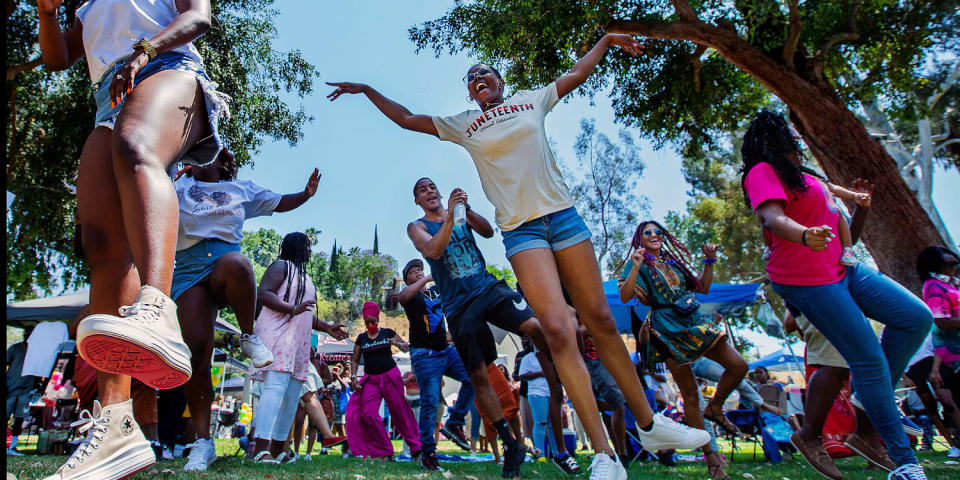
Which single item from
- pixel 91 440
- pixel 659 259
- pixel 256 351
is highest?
pixel 659 259

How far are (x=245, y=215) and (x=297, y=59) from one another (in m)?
11.3

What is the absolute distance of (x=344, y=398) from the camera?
1549 cm

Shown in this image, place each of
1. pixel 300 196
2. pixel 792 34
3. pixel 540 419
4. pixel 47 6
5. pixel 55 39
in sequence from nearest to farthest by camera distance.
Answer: pixel 47 6, pixel 55 39, pixel 300 196, pixel 540 419, pixel 792 34

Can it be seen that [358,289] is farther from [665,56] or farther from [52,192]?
[665,56]

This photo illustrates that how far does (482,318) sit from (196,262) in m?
2.07

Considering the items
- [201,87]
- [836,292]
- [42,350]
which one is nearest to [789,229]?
[836,292]

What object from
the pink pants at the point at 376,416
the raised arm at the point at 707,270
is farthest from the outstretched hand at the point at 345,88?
the pink pants at the point at 376,416

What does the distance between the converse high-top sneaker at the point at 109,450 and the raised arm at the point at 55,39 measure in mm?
1592

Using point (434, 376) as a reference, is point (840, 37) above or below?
above

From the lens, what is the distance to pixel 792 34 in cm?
1038

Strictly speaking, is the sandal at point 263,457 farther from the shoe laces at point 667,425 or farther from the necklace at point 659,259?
the necklace at point 659,259

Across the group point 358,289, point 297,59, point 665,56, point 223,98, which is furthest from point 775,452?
point 358,289

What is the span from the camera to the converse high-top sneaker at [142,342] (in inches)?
68.4

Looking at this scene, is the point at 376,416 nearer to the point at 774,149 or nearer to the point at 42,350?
the point at 774,149
